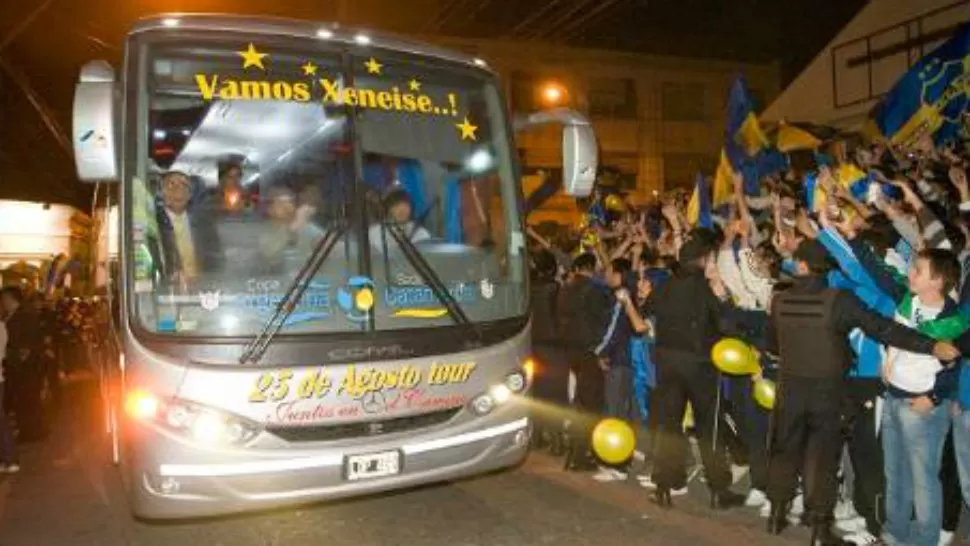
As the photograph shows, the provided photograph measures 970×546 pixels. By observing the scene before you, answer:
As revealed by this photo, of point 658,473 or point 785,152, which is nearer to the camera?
point 658,473

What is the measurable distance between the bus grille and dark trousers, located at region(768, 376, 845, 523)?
2006 millimetres

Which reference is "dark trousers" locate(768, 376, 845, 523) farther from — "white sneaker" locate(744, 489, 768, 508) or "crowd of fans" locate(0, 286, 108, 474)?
"crowd of fans" locate(0, 286, 108, 474)

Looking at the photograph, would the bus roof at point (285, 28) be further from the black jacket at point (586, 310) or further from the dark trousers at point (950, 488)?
the dark trousers at point (950, 488)

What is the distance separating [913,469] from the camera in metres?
4.77

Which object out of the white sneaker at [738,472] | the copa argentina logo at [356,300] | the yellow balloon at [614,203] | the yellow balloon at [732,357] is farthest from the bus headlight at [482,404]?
the yellow balloon at [614,203]

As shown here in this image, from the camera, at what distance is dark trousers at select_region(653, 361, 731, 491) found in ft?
19.7

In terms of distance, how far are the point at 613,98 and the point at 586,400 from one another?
2690 cm

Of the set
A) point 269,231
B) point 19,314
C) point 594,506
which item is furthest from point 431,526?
point 19,314

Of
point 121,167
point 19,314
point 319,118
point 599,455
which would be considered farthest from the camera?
point 19,314

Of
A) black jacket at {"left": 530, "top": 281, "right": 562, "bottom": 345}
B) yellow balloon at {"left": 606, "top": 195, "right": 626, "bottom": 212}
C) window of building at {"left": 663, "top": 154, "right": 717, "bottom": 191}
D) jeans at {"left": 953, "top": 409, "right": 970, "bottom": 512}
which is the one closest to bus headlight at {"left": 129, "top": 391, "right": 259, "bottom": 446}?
jeans at {"left": 953, "top": 409, "right": 970, "bottom": 512}

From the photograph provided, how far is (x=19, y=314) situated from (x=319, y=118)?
6.26m

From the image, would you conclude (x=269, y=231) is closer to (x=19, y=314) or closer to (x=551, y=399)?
(x=551, y=399)

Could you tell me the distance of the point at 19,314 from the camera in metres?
9.47

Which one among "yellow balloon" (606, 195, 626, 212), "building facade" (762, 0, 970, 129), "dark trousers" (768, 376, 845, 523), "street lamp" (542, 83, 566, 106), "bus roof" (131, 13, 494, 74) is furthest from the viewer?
"street lamp" (542, 83, 566, 106)
